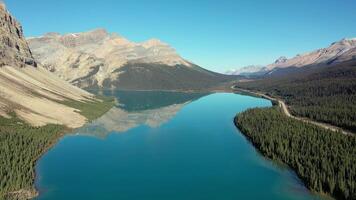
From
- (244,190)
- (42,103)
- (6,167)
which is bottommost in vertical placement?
(244,190)

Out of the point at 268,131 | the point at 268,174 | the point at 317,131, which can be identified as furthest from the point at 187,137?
the point at 268,174

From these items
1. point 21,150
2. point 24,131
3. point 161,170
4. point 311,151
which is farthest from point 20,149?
point 311,151

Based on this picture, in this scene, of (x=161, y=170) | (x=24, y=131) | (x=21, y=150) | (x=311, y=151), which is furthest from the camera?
(x=24, y=131)

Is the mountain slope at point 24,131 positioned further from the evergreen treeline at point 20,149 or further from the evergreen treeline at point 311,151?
the evergreen treeline at point 311,151

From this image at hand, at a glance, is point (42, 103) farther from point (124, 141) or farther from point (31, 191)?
point (31, 191)

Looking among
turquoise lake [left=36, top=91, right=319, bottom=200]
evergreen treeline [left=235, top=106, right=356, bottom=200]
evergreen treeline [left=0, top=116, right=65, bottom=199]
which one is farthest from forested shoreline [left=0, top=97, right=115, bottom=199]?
evergreen treeline [left=235, top=106, right=356, bottom=200]

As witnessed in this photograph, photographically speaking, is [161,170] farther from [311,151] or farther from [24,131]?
[24,131]

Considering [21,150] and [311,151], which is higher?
[21,150]
